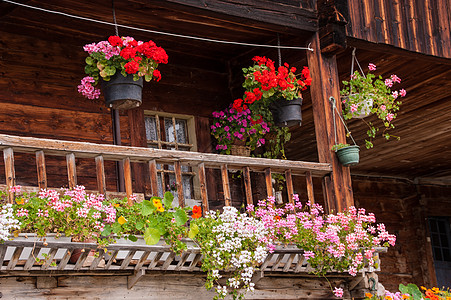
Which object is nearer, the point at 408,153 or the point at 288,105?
the point at 288,105

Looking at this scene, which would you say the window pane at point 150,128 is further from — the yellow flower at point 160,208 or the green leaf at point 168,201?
the yellow flower at point 160,208

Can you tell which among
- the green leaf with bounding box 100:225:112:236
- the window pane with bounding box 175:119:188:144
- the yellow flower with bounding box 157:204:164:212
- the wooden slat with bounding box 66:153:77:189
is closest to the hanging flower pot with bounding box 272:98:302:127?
the window pane with bounding box 175:119:188:144

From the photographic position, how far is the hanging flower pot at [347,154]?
755 centimetres

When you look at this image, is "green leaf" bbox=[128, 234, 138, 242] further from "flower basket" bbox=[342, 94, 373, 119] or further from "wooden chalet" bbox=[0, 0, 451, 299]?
"flower basket" bbox=[342, 94, 373, 119]

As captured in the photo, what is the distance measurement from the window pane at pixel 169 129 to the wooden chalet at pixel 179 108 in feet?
0.09

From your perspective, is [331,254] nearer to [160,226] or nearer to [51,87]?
[160,226]

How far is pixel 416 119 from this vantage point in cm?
1097

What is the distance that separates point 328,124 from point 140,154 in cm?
245

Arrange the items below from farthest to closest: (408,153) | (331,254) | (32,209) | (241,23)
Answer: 1. (408,153)
2. (241,23)
3. (331,254)
4. (32,209)

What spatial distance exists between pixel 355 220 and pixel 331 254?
0.47m

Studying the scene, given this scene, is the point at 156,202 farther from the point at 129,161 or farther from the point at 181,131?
the point at 181,131

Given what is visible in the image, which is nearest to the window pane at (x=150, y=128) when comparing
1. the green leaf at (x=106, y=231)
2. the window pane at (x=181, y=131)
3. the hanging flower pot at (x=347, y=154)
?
the window pane at (x=181, y=131)

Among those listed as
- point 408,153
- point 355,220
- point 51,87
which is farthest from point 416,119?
point 51,87

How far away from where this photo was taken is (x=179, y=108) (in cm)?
917
